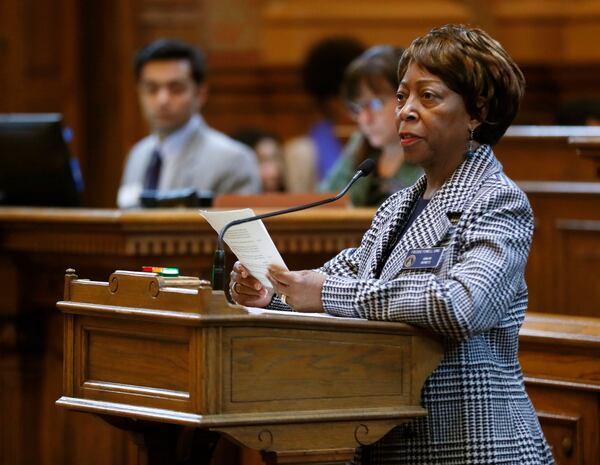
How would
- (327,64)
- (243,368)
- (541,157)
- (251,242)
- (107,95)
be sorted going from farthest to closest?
(107,95) < (327,64) < (541,157) < (251,242) < (243,368)

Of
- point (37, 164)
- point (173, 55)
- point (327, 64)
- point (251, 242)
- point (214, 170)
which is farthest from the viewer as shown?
point (327, 64)

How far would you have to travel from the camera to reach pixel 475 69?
2346 mm

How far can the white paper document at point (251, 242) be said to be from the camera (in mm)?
2320

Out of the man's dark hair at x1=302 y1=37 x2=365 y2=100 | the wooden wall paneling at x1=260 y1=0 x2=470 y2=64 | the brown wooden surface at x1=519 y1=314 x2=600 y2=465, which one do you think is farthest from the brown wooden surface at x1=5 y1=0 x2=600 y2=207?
the brown wooden surface at x1=519 y1=314 x2=600 y2=465

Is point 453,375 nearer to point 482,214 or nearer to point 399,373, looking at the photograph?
point 399,373

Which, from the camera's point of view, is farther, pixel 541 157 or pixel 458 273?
pixel 541 157

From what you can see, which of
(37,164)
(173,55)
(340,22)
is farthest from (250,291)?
(340,22)

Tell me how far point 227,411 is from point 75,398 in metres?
0.38

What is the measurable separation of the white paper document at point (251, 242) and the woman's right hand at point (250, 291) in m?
0.14

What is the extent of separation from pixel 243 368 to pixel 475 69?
28.6 inches

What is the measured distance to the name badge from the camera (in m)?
→ 2.27

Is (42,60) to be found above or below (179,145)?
above

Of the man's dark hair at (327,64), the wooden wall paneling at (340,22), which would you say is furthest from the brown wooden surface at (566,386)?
the wooden wall paneling at (340,22)

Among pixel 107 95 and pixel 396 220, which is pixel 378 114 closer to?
pixel 396 220
